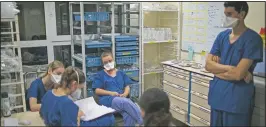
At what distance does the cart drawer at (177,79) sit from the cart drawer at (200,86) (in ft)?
0.31

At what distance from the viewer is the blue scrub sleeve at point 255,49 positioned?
1532 mm

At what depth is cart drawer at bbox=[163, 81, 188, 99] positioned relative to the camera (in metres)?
2.80

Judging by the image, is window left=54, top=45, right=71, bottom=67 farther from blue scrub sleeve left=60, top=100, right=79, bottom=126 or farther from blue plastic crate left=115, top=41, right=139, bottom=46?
blue scrub sleeve left=60, top=100, right=79, bottom=126

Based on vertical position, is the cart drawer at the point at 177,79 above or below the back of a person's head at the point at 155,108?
below

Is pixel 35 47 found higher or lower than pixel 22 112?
higher

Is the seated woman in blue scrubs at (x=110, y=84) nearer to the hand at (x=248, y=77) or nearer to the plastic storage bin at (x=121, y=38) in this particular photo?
the plastic storage bin at (x=121, y=38)

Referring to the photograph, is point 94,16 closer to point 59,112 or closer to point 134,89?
point 134,89

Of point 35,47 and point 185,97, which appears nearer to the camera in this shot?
point 185,97

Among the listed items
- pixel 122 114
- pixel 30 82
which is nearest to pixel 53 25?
pixel 30 82

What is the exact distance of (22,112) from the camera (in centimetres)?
140

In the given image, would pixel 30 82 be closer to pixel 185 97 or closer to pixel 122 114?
pixel 122 114

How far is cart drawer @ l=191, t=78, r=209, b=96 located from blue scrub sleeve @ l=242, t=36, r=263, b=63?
94cm

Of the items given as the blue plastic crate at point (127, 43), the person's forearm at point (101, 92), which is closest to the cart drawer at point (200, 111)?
the person's forearm at point (101, 92)

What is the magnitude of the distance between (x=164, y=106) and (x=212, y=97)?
61cm
